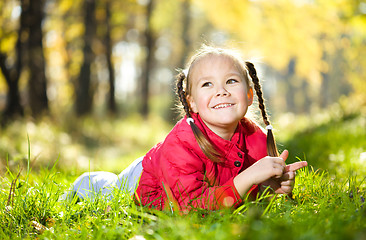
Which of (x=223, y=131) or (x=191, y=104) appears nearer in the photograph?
(x=223, y=131)

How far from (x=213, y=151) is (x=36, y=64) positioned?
335 inches

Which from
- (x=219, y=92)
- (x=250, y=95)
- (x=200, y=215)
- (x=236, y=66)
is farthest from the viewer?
(x=250, y=95)

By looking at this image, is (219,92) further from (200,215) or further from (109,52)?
(109,52)

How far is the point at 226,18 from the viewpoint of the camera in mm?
10484

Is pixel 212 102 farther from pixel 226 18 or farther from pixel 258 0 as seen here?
pixel 258 0

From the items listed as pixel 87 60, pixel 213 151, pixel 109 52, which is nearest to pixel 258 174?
pixel 213 151

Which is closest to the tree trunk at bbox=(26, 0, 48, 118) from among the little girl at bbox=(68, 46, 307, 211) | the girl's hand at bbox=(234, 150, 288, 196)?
the little girl at bbox=(68, 46, 307, 211)

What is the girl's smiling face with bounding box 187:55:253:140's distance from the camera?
2502 mm

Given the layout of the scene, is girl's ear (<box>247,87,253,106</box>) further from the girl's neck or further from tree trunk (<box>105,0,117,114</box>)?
Answer: tree trunk (<box>105,0,117,114</box>)

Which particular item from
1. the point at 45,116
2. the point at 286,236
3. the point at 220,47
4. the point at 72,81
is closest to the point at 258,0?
the point at 45,116

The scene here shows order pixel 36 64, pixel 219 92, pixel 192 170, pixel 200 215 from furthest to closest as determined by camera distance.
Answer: pixel 36 64 < pixel 219 92 < pixel 192 170 < pixel 200 215

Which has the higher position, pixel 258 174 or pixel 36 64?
pixel 36 64

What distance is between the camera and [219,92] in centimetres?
249

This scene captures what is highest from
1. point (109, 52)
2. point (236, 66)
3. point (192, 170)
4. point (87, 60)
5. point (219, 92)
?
point (109, 52)
